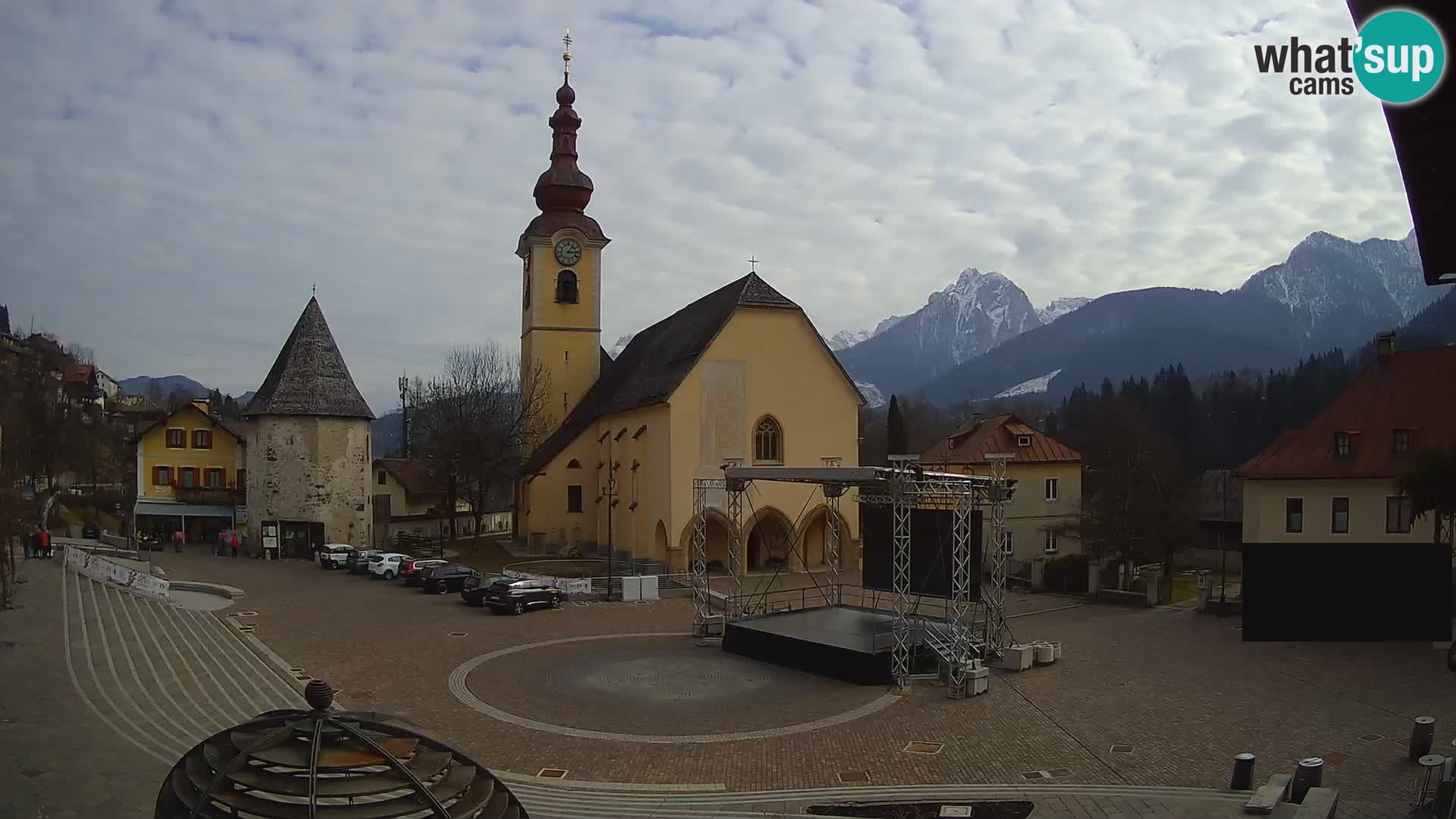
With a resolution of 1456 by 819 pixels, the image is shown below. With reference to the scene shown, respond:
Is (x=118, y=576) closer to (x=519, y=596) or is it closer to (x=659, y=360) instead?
(x=519, y=596)

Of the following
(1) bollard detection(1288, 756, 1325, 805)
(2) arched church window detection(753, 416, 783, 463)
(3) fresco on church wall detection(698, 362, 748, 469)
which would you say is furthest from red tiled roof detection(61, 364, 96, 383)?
(1) bollard detection(1288, 756, 1325, 805)

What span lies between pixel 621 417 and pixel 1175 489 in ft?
74.6

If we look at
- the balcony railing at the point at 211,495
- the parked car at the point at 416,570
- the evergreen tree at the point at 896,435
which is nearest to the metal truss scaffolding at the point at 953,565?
the parked car at the point at 416,570

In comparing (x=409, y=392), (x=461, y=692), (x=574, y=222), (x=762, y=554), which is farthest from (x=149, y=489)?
(x=461, y=692)

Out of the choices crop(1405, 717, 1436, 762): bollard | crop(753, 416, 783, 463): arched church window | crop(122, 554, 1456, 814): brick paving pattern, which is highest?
crop(753, 416, 783, 463): arched church window

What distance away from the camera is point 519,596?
95.6 feet

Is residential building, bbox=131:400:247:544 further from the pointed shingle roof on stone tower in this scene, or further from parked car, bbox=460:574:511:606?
parked car, bbox=460:574:511:606

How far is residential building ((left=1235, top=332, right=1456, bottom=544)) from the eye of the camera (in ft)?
103

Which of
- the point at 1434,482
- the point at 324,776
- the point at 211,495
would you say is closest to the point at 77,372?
the point at 211,495

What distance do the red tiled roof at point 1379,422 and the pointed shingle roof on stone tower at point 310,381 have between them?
1486 inches

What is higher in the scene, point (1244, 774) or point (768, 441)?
point (768, 441)

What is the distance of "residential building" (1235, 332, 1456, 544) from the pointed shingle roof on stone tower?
124 ft

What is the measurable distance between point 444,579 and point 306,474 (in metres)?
15.1

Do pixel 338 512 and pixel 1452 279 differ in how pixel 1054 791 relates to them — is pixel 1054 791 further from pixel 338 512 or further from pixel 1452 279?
pixel 338 512
